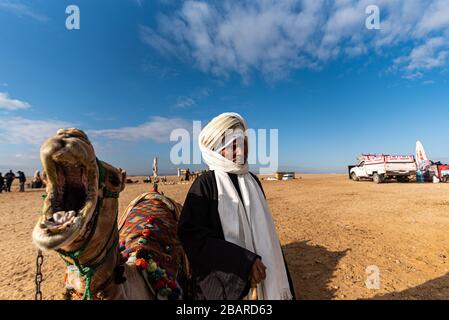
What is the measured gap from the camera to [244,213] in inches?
74.6

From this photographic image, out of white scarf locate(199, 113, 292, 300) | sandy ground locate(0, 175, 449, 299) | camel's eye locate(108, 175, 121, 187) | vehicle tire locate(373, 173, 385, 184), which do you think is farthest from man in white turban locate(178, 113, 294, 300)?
vehicle tire locate(373, 173, 385, 184)

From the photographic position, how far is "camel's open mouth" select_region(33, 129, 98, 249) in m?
1.14

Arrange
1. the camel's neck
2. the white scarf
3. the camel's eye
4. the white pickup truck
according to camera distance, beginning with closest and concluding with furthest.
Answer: the camel's neck → the camel's eye → the white scarf → the white pickup truck

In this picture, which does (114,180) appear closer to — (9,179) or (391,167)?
(391,167)

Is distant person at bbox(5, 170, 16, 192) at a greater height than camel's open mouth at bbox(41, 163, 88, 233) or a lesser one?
lesser

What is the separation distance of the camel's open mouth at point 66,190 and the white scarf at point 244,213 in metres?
0.91

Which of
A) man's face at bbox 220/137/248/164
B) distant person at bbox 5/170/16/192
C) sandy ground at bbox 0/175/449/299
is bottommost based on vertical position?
sandy ground at bbox 0/175/449/299

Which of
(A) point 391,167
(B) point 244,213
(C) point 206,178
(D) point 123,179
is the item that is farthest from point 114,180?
(A) point 391,167

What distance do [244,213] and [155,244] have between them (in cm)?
125

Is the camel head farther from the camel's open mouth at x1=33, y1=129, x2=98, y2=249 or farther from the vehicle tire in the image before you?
the vehicle tire

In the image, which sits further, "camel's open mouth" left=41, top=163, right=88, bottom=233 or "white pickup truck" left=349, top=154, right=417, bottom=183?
"white pickup truck" left=349, top=154, right=417, bottom=183

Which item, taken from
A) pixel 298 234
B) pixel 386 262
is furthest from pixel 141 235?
pixel 298 234

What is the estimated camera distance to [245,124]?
6.91 ft

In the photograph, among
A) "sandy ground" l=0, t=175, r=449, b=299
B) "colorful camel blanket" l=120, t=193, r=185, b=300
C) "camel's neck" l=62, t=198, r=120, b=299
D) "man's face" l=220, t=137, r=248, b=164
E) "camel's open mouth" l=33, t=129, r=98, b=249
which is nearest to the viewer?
"camel's open mouth" l=33, t=129, r=98, b=249
